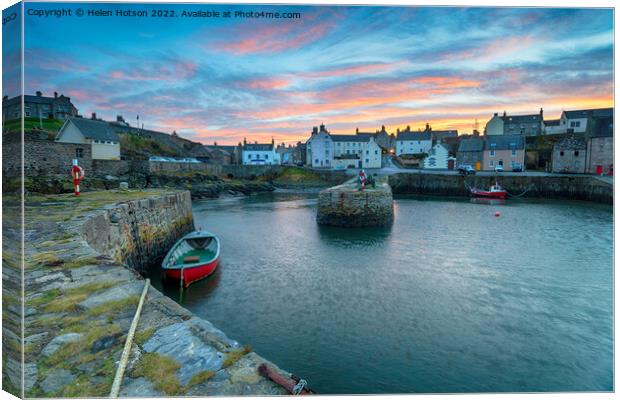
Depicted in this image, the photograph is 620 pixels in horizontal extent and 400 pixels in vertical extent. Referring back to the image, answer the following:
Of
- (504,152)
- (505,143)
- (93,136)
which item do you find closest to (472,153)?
(504,152)

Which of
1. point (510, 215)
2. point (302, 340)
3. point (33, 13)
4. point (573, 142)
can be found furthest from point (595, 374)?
point (573, 142)

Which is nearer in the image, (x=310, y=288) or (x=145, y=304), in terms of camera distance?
(x=145, y=304)

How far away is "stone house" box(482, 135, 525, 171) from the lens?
46844mm

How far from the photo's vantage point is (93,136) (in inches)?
1171

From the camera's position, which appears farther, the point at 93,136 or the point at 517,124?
the point at 517,124

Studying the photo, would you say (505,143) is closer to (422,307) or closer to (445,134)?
(445,134)

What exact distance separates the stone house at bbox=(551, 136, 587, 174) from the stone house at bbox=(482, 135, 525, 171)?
7.13 meters

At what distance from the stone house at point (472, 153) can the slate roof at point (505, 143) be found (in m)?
1.05

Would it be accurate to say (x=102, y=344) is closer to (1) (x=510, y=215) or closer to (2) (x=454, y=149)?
(1) (x=510, y=215)

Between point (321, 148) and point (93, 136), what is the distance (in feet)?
136

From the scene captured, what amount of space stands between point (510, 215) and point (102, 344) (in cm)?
2696

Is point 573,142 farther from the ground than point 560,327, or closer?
farther from the ground

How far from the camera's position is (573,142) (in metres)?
37.1

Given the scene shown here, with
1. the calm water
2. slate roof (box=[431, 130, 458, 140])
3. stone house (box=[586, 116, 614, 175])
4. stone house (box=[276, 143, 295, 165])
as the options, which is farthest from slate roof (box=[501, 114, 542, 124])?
the calm water
